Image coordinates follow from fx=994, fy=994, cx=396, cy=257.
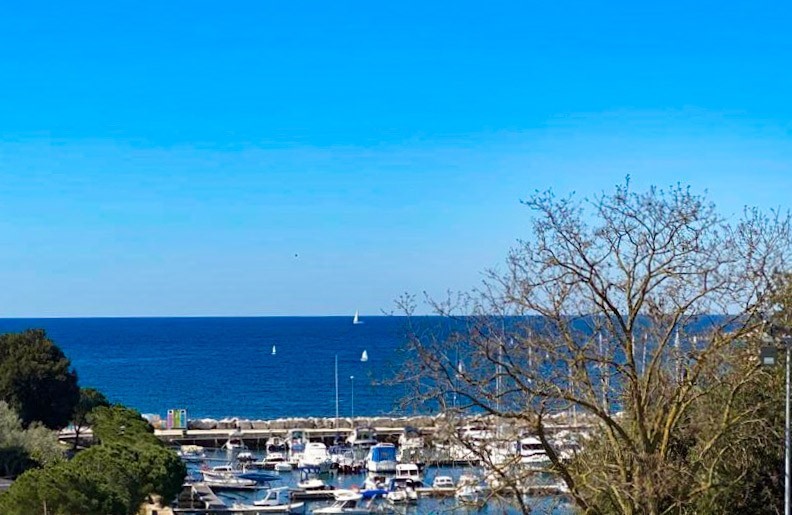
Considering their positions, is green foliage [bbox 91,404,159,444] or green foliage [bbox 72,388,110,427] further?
green foliage [bbox 72,388,110,427]

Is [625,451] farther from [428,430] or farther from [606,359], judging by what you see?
[428,430]

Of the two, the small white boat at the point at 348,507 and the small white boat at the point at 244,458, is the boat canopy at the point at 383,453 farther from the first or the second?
the small white boat at the point at 244,458

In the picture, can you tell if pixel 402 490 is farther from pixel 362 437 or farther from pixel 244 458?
pixel 362 437

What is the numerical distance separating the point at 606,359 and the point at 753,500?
4.86 meters

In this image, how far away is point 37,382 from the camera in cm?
4984

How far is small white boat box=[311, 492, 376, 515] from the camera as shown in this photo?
43.0 metres

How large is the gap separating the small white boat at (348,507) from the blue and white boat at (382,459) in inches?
275

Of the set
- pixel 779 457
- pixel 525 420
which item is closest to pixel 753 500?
pixel 779 457

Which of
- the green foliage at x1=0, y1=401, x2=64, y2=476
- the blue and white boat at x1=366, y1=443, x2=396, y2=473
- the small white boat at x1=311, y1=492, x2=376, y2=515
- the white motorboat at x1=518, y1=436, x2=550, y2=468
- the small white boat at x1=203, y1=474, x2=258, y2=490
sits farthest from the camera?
the blue and white boat at x1=366, y1=443, x2=396, y2=473

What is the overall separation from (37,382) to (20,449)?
13020mm

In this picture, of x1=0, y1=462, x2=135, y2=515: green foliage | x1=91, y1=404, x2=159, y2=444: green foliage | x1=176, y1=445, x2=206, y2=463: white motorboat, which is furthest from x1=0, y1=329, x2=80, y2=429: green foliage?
x1=0, y1=462, x2=135, y2=515: green foliage

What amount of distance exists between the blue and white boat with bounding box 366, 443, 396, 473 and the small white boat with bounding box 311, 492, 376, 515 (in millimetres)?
6989

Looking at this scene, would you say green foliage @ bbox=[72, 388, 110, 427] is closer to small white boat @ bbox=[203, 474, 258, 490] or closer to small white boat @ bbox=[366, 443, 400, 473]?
small white boat @ bbox=[203, 474, 258, 490]

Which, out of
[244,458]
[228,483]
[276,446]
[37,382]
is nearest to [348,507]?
[228,483]
